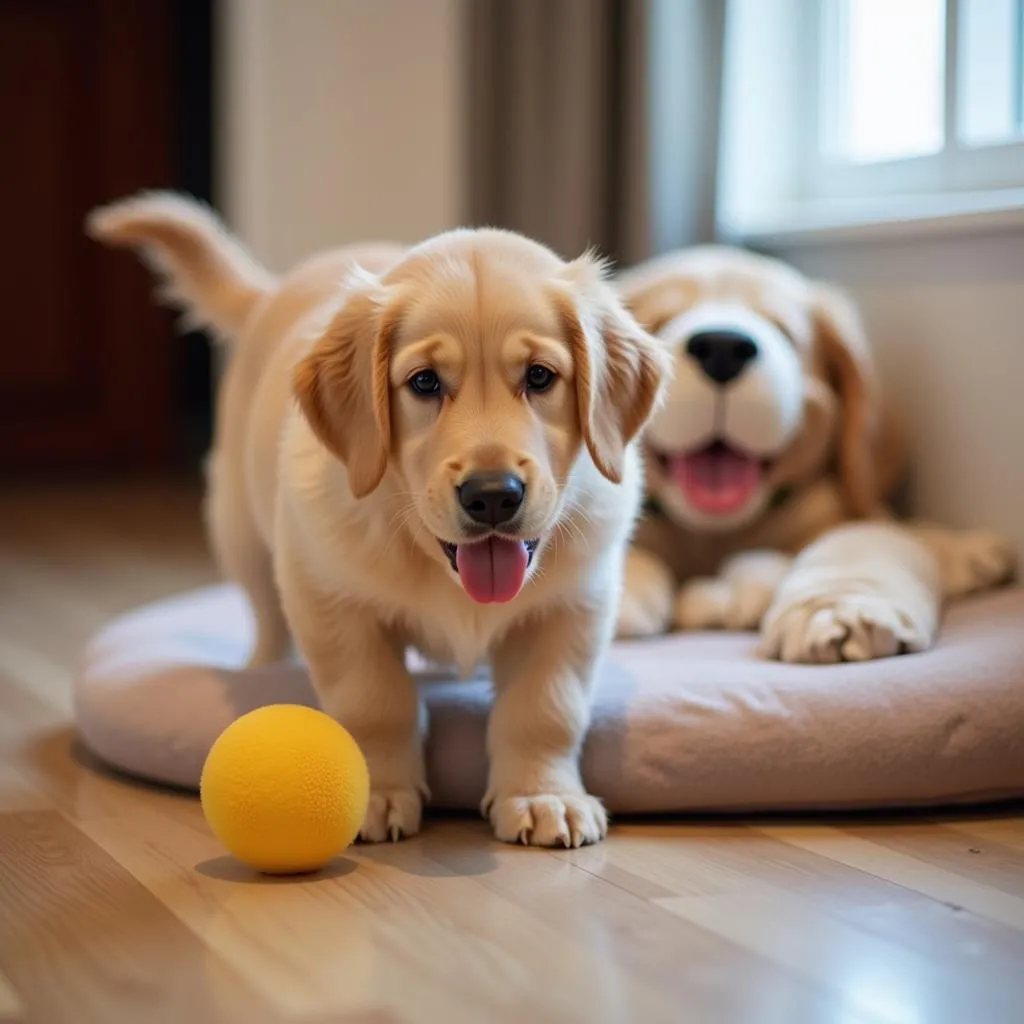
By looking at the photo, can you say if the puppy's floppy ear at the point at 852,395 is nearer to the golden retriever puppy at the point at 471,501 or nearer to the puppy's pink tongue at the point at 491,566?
the golden retriever puppy at the point at 471,501

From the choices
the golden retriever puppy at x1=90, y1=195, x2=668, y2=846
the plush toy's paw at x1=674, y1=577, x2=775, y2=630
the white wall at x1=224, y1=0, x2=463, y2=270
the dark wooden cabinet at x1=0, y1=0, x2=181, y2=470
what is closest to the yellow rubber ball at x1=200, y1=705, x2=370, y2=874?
the golden retriever puppy at x1=90, y1=195, x2=668, y2=846

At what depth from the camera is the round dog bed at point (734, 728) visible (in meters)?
2.06

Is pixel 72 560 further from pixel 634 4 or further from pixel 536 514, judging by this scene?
pixel 536 514

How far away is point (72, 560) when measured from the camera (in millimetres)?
4242

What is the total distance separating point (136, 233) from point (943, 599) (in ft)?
4.95

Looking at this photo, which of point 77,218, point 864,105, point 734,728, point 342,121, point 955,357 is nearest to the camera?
point 734,728

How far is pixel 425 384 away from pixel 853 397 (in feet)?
4.15

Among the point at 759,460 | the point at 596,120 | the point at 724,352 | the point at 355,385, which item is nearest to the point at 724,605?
the point at 759,460

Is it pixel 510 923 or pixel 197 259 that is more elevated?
pixel 197 259

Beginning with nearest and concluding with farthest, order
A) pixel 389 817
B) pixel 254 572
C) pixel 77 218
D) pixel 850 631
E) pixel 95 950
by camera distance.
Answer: pixel 95 950 → pixel 389 817 → pixel 850 631 → pixel 254 572 → pixel 77 218

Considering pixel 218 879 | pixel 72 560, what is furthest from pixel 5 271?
pixel 218 879

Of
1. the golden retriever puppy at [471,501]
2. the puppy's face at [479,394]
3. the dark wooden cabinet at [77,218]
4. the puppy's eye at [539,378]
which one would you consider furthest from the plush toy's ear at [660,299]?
the dark wooden cabinet at [77,218]

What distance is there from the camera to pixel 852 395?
2.89 m

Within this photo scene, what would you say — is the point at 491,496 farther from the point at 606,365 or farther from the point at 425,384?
the point at 606,365
